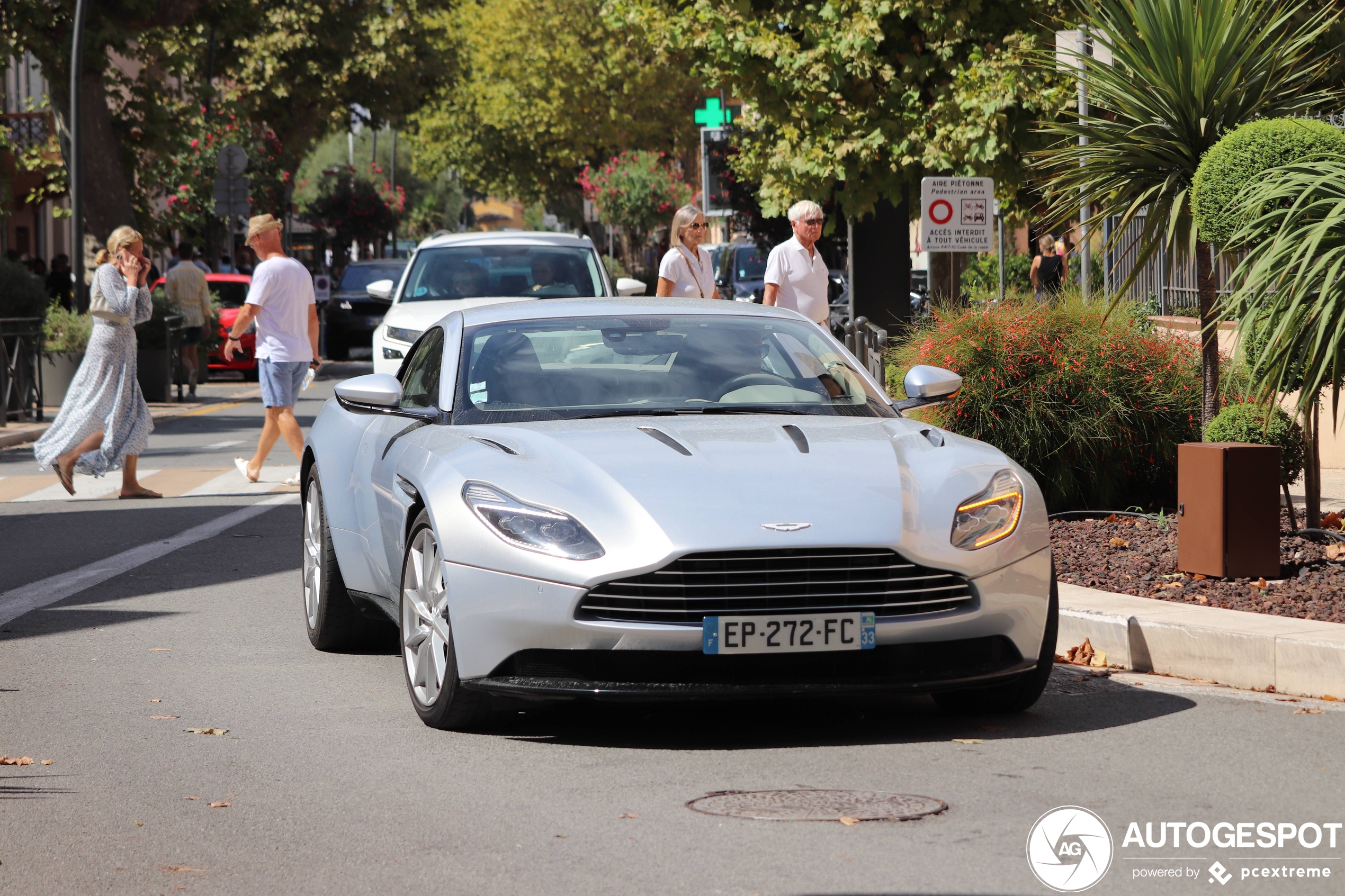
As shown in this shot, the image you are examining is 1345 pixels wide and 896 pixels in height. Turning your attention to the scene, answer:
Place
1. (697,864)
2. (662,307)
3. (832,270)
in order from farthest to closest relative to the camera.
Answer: (832,270) → (662,307) → (697,864)

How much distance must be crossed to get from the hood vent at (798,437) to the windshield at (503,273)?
9.75 metres

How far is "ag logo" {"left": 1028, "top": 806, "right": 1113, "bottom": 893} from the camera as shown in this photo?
4520mm

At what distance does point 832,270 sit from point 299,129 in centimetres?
1841

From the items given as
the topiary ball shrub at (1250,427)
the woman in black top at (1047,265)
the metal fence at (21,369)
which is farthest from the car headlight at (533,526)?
the woman in black top at (1047,265)

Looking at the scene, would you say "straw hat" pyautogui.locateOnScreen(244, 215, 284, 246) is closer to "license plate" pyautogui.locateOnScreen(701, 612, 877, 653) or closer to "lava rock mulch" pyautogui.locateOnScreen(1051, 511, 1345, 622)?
"lava rock mulch" pyautogui.locateOnScreen(1051, 511, 1345, 622)

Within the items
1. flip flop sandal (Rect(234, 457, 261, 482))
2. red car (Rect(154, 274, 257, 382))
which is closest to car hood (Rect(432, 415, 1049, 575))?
flip flop sandal (Rect(234, 457, 261, 482))

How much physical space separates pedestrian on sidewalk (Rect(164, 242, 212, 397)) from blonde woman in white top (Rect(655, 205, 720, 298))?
12.9 meters

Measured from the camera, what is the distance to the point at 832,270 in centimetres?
3844

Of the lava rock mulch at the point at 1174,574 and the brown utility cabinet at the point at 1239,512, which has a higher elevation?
the brown utility cabinet at the point at 1239,512

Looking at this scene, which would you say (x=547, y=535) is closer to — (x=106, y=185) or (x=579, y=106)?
(x=106, y=185)

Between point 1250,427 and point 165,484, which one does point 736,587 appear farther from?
point 165,484

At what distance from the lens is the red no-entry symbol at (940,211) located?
53.0 ft

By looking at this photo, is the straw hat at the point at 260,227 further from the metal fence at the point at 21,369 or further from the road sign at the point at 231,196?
the road sign at the point at 231,196

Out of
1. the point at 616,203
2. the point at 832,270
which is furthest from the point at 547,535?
the point at 616,203
